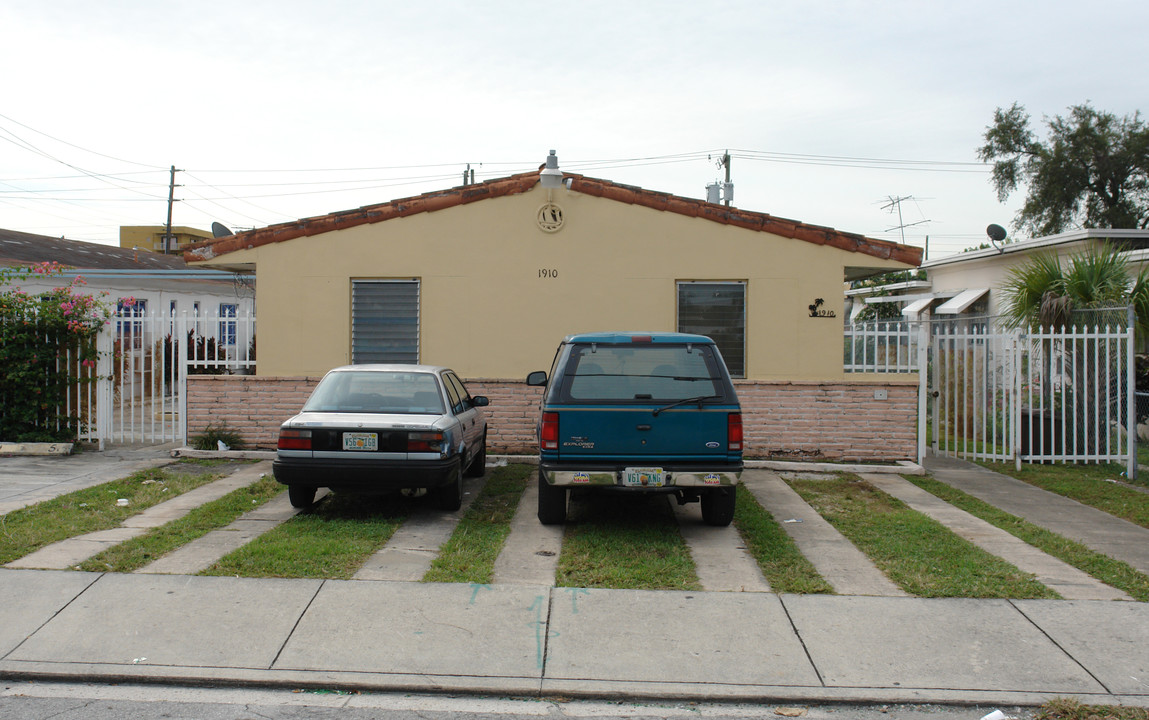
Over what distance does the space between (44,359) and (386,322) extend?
4.55m

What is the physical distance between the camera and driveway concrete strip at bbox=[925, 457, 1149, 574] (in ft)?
24.1

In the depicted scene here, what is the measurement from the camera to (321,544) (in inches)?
271

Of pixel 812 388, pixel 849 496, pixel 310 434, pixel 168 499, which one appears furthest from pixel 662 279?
pixel 168 499

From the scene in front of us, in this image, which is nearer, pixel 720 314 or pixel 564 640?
pixel 564 640

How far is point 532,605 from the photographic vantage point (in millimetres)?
5688

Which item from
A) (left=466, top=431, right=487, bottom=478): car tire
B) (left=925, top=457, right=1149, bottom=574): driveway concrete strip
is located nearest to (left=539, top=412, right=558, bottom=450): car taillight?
(left=466, top=431, right=487, bottom=478): car tire

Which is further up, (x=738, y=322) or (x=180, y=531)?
(x=738, y=322)

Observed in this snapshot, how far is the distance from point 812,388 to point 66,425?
10.1 m

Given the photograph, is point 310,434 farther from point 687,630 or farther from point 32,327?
point 32,327

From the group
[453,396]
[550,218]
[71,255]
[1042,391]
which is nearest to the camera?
[453,396]

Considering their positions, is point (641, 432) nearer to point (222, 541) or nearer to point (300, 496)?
point (300, 496)

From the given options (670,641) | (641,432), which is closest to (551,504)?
(641,432)

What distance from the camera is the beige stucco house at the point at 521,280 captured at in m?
11.8

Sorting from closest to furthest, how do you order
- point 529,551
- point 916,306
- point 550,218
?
point 529,551, point 550,218, point 916,306
